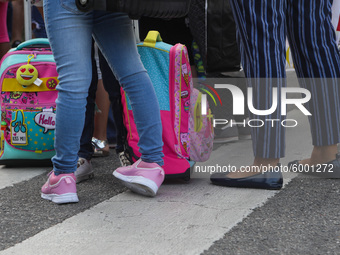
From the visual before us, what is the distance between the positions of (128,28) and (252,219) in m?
0.99

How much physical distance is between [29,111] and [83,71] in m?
0.95

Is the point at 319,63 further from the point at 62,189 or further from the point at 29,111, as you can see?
the point at 29,111

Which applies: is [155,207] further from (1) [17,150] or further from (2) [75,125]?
(1) [17,150]

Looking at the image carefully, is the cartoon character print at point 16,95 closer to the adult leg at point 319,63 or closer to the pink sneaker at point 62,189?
the pink sneaker at point 62,189

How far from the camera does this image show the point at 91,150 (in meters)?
3.17

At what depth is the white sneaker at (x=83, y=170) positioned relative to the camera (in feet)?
9.86

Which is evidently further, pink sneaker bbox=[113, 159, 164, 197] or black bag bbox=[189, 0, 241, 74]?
black bag bbox=[189, 0, 241, 74]

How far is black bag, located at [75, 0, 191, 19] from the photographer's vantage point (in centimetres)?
224

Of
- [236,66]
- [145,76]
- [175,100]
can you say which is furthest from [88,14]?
[236,66]

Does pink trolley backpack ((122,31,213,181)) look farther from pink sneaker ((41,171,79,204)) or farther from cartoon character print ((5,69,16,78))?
cartoon character print ((5,69,16,78))

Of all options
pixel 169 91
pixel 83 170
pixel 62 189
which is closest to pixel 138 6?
pixel 169 91

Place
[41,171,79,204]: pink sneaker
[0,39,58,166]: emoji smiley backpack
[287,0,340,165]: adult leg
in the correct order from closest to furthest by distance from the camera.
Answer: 1. [41,171,79,204]: pink sneaker
2. [287,0,340,165]: adult leg
3. [0,39,58,166]: emoji smiley backpack

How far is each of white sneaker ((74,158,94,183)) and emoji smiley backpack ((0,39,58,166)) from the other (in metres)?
0.37

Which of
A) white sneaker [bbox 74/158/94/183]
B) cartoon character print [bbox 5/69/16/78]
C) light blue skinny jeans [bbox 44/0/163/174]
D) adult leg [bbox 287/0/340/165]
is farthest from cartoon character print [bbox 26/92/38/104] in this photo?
adult leg [bbox 287/0/340/165]
